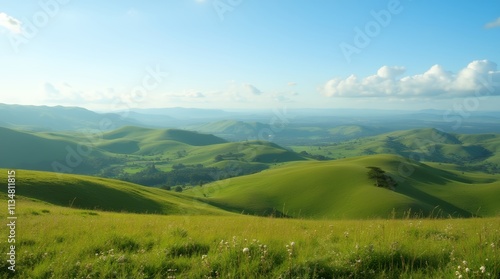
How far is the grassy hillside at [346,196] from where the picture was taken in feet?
271

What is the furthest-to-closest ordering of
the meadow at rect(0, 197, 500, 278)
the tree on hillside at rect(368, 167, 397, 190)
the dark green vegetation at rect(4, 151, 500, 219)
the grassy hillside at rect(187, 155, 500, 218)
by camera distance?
the tree on hillside at rect(368, 167, 397, 190) < the grassy hillside at rect(187, 155, 500, 218) < the dark green vegetation at rect(4, 151, 500, 219) < the meadow at rect(0, 197, 500, 278)

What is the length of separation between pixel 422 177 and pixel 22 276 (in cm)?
15647

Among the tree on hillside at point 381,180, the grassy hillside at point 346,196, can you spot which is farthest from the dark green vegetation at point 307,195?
the tree on hillside at point 381,180

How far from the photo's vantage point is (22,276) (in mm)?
6152

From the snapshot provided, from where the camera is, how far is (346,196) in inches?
3647

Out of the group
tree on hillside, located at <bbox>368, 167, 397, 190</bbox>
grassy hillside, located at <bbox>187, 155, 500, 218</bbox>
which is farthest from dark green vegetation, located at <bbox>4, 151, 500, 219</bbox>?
tree on hillside, located at <bbox>368, 167, 397, 190</bbox>

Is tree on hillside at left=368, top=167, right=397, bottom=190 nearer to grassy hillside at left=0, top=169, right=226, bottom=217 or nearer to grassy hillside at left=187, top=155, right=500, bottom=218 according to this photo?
grassy hillside at left=187, top=155, right=500, bottom=218

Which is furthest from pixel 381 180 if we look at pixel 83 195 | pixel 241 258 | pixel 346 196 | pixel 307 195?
pixel 241 258

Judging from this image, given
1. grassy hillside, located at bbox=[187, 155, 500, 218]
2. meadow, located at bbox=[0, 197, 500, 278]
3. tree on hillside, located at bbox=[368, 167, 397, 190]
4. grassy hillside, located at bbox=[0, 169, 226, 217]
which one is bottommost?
grassy hillside, located at bbox=[187, 155, 500, 218]

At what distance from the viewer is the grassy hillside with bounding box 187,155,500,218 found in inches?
3255

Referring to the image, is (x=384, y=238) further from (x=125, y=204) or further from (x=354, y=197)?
(x=354, y=197)

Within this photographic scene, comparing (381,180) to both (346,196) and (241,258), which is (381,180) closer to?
(346,196)

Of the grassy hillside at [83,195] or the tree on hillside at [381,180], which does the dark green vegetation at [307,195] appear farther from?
the tree on hillside at [381,180]

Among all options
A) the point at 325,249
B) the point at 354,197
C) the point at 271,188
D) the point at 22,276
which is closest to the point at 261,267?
the point at 325,249
